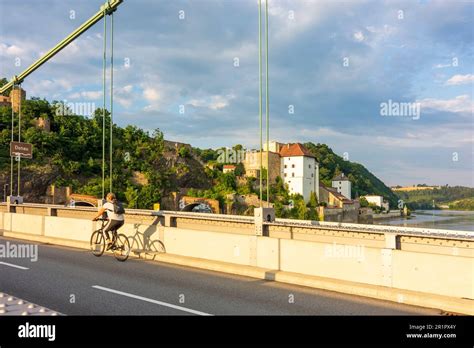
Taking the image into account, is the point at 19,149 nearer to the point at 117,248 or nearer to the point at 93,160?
the point at 117,248

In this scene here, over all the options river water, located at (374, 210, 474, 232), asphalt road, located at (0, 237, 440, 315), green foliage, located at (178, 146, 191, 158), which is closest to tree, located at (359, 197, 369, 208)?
river water, located at (374, 210, 474, 232)

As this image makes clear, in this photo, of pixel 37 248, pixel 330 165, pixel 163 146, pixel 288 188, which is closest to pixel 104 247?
pixel 37 248

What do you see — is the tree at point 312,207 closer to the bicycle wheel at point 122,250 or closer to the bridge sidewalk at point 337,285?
the bicycle wheel at point 122,250

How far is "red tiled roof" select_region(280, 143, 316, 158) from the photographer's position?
12862 centimetres

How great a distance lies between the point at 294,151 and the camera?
427 ft

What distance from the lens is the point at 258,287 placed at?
890 cm

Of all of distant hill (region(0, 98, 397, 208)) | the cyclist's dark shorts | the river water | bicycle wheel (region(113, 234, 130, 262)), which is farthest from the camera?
the river water

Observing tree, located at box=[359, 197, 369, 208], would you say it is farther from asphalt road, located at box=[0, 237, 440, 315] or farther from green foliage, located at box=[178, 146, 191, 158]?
asphalt road, located at box=[0, 237, 440, 315]

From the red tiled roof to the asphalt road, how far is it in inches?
4706

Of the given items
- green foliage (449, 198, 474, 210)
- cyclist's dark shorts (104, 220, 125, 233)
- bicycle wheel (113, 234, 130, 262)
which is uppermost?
cyclist's dark shorts (104, 220, 125, 233)

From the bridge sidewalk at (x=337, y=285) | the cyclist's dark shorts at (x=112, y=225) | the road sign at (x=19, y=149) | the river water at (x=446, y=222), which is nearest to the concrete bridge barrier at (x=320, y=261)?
the bridge sidewalk at (x=337, y=285)

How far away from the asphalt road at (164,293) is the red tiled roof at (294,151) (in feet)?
392

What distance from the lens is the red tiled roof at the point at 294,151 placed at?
422 ft
